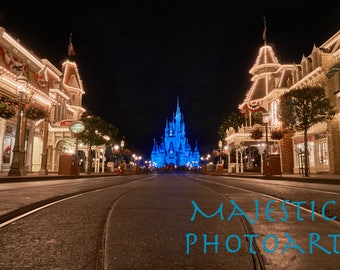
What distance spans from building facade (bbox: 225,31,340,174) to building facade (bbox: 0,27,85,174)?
73.3ft

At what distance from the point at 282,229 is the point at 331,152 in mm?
27040

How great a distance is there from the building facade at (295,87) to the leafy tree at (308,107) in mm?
1880

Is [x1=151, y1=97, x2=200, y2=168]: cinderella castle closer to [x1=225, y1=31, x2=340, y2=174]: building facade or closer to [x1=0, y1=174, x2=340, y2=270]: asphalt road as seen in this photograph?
[x1=225, y1=31, x2=340, y2=174]: building facade

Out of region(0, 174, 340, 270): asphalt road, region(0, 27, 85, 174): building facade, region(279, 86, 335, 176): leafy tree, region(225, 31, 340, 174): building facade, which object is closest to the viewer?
region(0, 174, 340, 270): asphalt road

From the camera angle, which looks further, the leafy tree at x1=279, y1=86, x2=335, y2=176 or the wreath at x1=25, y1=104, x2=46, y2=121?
the leafy tree at x1=279, y1=86, x2=335, y2=176

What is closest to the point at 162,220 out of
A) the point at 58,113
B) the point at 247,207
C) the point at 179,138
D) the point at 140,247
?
the point at 140,247

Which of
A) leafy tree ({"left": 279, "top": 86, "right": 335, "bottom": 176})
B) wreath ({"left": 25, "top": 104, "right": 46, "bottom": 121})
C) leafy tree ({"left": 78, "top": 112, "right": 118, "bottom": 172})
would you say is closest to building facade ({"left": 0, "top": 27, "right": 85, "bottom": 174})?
wreath ({"left": 25, "top": 104, "right": 46, "bottom": 121})

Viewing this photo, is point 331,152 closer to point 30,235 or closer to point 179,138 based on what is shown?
point 30,235

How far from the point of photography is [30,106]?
76.7 ft

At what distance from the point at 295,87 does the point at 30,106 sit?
93.1 ft

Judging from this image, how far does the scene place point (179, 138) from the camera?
172000mm

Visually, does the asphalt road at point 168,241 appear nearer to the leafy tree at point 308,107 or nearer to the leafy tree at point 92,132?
the leafy tree at point 308,107

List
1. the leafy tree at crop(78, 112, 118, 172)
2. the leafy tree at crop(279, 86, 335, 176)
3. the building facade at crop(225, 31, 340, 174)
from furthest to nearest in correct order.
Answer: the leafy tree at crop(78, 112, 118, 172) < the building facade at crop(225, 31, 340, 174) < the leafy tree at crop(279, 86, 335, 176)

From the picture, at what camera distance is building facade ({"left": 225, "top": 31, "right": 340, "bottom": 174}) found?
91.0 ft
